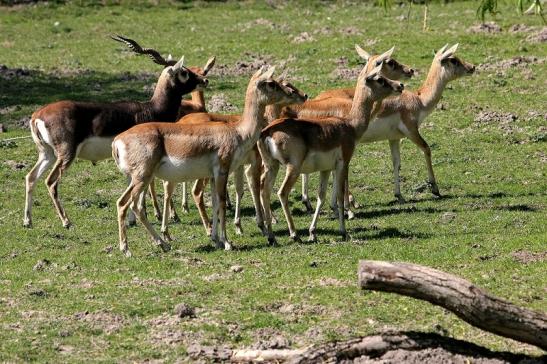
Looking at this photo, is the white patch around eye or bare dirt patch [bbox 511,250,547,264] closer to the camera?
bare dirt patch [bbox 511,250,547,264]

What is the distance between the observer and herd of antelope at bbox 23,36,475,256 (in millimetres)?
13656

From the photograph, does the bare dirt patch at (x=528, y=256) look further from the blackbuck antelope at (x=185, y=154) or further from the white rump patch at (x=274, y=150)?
the blackbuck antelope at (x=185, y=154)

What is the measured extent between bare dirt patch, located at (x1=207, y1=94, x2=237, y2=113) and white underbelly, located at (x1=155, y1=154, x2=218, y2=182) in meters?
7.82

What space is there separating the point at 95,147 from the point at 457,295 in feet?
27.2

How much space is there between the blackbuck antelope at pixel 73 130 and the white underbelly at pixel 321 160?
287cm

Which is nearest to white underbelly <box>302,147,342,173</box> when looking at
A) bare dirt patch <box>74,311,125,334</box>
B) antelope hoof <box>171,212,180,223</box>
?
antelope hoof <box>171,212,180,223</box>

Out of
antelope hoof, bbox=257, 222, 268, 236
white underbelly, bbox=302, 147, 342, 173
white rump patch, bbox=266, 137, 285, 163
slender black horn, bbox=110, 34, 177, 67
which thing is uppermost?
slender black horn, bbox=110, 34, 177, 67

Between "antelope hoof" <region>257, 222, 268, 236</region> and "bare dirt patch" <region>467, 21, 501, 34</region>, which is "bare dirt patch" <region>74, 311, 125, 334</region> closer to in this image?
"antelope hoof" <region>257, 222, 268, 236</region>

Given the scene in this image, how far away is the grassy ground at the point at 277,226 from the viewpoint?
1048 centimetres

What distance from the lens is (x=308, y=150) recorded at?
14141mm

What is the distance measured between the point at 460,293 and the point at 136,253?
19.7 ft

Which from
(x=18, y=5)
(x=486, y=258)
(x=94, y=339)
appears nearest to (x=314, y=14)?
(x=18, y=5)

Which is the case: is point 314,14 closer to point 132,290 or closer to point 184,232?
point 184,232

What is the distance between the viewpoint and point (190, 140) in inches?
538
